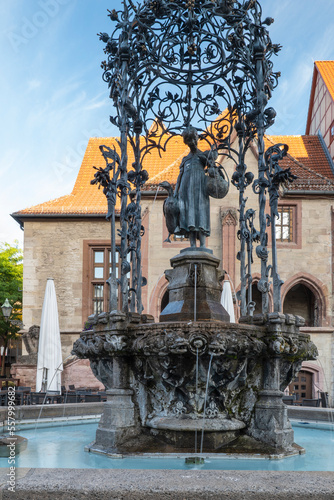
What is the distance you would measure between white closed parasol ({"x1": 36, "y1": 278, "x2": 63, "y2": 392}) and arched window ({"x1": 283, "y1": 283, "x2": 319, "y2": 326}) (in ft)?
41.5

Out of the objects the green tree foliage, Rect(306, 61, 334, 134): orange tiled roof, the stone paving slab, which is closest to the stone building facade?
Rect(306, 61, 334, 134): orange tiled roof

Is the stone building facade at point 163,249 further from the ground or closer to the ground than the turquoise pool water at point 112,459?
further from the ground

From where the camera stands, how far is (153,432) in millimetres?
6406

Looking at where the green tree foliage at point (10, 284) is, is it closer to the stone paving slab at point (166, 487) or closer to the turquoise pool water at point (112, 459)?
the turquoise pool water at point (112, 459)

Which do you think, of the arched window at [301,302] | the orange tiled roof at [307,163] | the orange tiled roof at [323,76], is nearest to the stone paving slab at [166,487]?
the orange tiled roof at [307,163]

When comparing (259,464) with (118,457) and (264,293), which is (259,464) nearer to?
(118,457)

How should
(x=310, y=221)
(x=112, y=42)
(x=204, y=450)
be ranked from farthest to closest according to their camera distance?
(x=310, y=221) < (x=112, y=42) < (x=204, y=450)

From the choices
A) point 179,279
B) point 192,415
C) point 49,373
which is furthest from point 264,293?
point 49,373

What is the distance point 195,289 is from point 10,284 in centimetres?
2797

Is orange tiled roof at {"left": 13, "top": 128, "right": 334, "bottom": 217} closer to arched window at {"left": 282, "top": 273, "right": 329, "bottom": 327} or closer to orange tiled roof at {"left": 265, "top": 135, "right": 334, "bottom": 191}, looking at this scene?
orange tiled roof at {"left": 265, "top": 135, "right": 334, "bottom": 191}

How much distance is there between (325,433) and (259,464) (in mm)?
3082

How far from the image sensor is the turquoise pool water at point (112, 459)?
553 cm

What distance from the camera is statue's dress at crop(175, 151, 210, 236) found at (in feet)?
24.9

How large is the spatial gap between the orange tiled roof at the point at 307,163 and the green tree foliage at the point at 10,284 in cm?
1640
